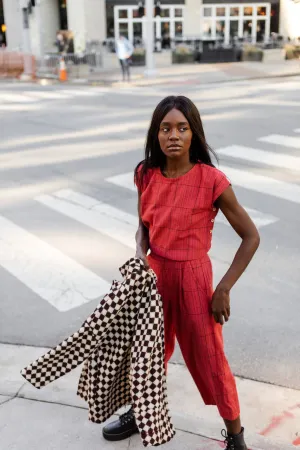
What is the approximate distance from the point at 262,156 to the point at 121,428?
8065 millimetres

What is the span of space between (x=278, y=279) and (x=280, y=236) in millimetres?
1224

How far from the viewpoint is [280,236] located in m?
6.66

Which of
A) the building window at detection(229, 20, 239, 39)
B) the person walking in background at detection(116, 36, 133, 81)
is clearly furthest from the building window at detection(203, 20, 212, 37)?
the person walking in background at detection(116, 36, 133, 81)

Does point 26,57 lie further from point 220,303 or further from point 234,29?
point 220,303

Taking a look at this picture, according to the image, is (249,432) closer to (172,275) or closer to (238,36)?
(172,275)

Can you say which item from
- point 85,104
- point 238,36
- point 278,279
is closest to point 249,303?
point 278,279

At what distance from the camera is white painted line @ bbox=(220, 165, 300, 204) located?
8.15m

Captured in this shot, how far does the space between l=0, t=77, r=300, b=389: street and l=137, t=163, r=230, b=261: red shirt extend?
5.34 ft

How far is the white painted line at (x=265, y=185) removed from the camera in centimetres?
815

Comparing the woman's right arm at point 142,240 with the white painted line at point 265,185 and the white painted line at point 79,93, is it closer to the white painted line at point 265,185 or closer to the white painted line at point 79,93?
the white painted line at point 265,185

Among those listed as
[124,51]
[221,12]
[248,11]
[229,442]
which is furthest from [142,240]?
[248,11]

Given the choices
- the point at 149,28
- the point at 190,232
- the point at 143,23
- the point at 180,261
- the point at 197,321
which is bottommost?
the point at 197,321

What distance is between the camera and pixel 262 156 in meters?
10.5

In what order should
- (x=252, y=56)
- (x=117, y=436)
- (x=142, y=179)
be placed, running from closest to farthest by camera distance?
(x=142, y=179), (x=117, y=436), (x=252, y=56)
